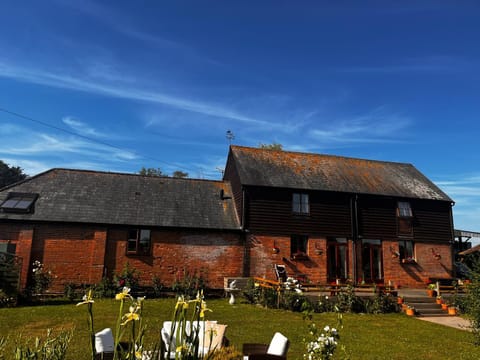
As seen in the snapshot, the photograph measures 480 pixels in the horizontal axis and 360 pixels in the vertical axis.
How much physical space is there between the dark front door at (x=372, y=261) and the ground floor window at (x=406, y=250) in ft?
4.77

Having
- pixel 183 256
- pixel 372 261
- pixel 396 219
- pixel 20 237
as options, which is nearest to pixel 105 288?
pixel 183 256

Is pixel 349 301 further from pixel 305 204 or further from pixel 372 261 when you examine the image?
pixel 305 204

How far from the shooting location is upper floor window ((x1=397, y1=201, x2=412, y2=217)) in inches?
882

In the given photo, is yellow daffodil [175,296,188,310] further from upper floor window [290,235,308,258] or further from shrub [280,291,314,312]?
upper floor window [290,235,308,258]

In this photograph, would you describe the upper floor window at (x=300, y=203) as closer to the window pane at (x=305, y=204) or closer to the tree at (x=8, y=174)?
the window pane at (x=305, y=204)

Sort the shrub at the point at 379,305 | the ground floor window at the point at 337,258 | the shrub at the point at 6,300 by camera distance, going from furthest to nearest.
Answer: the ground floor window at the point at 337,258
the shrub at the point at 379,305
the shrub at the point at 6,300

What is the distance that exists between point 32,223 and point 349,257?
16915 mm

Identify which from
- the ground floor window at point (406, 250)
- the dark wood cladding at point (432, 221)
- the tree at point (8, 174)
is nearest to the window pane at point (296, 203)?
the ground floor window at point (406, 250)

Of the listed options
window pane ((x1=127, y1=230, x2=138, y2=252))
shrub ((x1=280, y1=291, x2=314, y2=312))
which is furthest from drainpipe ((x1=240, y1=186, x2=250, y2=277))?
window pane ((x1=127, y1=230, x2=138, y2=252))

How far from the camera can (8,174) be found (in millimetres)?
57656

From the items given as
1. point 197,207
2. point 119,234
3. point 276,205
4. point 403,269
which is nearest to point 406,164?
point 403,269

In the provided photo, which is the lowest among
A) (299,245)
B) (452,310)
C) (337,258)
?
(452,310)

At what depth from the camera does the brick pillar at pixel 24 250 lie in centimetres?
1647

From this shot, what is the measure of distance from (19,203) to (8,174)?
47.9 metres
